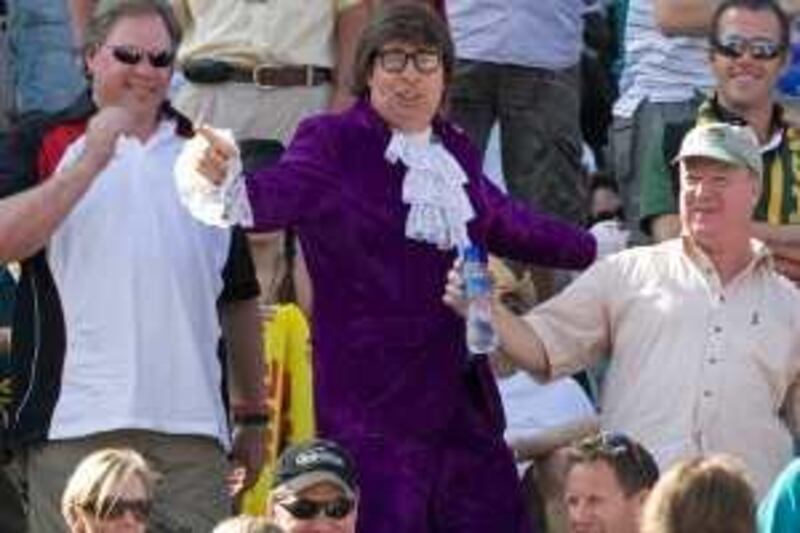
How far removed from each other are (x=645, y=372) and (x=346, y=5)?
7.77ft

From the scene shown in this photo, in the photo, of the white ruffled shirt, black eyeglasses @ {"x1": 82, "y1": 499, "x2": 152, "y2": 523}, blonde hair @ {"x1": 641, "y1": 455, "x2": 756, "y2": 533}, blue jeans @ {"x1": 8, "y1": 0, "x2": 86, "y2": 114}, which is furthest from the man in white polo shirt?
blue jeans @ {"x1": 8, "y1": 0, "x2": 86, "y2": 114}

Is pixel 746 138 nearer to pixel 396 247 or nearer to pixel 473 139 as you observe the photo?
pixel 396 247

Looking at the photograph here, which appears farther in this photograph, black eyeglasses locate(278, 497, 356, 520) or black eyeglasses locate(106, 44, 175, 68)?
black eyeglasses locate(106, 44, 175, 68)

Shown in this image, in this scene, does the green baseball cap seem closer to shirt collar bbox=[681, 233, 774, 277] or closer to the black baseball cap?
shirt collar bbox=[681, 233, 774, 277]

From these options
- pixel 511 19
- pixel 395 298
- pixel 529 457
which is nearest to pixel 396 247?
pixel 395 298

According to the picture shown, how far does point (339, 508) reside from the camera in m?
8.74

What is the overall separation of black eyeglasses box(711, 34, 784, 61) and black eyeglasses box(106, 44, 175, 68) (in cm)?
203

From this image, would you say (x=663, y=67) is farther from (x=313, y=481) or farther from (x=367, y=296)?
(x=313, y=481)

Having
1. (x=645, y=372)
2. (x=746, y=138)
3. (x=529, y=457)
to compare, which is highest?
(x=746, y=138)

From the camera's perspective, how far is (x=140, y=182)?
9453mm

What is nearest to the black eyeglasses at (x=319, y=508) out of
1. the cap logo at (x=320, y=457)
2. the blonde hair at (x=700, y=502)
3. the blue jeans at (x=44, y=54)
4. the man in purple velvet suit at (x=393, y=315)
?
the cap logo at (x=320, y=457)

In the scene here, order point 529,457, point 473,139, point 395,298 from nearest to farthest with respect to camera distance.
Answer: point 395,298 < point 529,457 < point 473,139

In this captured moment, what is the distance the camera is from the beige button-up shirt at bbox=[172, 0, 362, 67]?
11133 millimetres

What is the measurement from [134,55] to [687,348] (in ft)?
6.21
